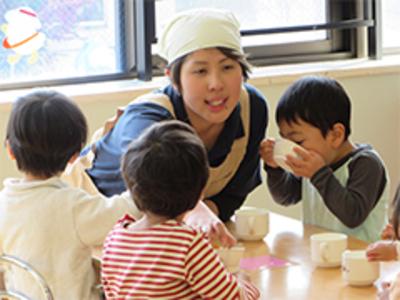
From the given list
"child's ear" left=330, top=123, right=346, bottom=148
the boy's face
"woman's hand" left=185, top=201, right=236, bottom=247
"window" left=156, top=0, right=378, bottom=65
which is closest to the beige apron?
the boy's face

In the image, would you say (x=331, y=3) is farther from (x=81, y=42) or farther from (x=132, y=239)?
(x=132, y=239)

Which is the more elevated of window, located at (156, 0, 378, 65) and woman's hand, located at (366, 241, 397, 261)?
window, located at (156, 0, 378, 65)

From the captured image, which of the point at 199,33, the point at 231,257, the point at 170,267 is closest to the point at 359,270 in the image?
the point at 231,257

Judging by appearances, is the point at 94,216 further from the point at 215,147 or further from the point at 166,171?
the point at 215,147

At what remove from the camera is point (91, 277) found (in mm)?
2023

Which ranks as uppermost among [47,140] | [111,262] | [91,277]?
[47,140]

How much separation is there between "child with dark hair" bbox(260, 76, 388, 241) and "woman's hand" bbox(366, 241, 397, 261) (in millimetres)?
431

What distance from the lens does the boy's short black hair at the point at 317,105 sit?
2.44m

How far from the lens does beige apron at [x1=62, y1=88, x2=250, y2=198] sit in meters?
2.40

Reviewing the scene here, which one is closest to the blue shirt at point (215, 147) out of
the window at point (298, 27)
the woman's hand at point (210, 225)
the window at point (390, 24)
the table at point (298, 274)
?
the table at point (298, 274)

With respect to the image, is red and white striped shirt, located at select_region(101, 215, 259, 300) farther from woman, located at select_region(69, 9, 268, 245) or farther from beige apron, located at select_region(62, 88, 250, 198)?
beige apron, located at select_region(62, 88, 250, 198)

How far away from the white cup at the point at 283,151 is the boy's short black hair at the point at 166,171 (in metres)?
0.70

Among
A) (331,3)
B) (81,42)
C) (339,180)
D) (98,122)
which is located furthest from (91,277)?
(331,3)

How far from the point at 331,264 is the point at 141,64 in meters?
1.81
